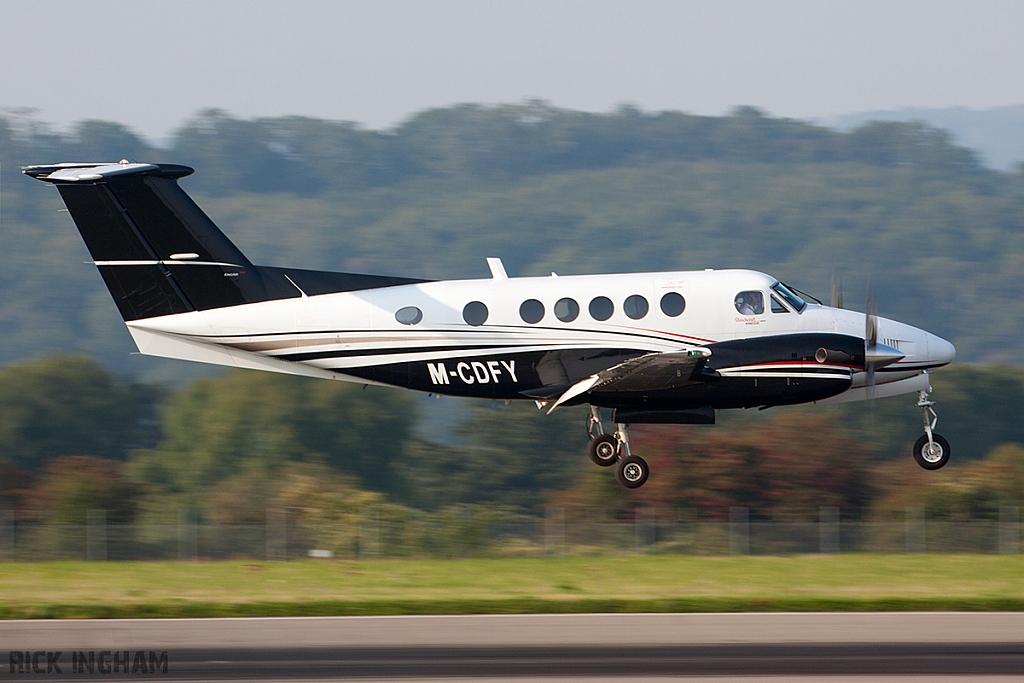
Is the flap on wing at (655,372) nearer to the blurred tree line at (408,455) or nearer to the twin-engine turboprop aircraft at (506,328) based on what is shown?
the twin-engine turboprop aircraft at (506,328)

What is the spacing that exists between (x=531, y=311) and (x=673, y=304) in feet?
7.67

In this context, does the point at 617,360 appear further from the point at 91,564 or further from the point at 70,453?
the point at 70,453

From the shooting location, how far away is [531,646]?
17.2 m

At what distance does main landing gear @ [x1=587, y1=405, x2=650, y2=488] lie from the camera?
2058 cm

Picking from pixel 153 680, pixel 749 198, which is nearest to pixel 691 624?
pixel 153 680

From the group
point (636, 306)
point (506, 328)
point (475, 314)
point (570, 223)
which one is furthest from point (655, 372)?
point (570, 223)

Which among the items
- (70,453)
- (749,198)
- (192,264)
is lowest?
(70,453)

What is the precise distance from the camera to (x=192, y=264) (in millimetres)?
20688

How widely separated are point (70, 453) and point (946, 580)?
4877 cm

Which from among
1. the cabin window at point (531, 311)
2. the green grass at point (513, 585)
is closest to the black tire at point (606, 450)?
the cabin window at point (531, 311)

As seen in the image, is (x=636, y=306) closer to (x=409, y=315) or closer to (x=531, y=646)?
(x=409, y=315)

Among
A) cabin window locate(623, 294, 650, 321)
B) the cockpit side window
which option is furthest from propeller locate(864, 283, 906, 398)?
cabin window locate(623, 294, 650, 321)

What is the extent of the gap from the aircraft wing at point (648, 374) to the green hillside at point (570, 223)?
8961cm

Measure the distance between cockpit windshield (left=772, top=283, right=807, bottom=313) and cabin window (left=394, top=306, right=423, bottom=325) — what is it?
5959 millimetres
